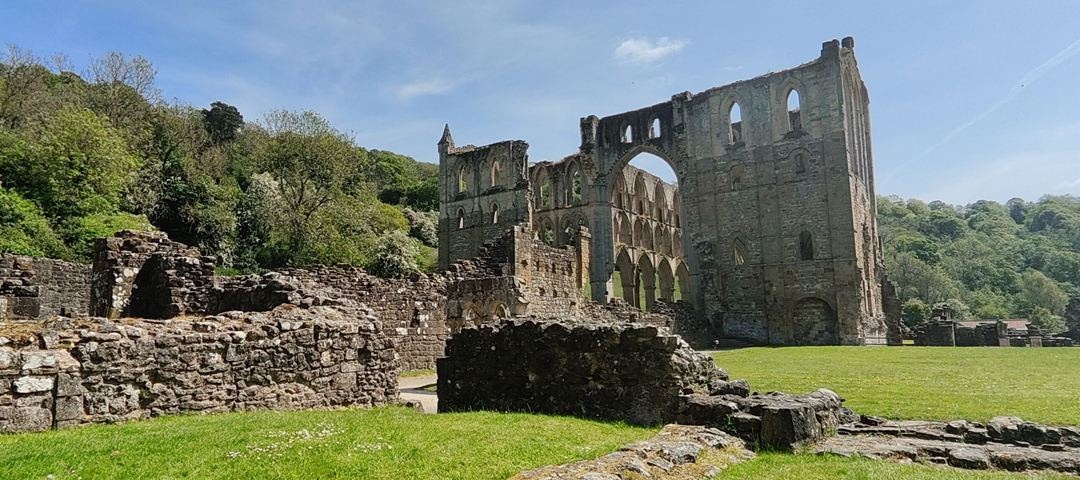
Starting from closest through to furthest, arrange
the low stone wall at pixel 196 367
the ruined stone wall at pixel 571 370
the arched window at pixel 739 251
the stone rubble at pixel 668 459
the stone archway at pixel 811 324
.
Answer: the stone rubble at pixel 668 459 → the low stone wall at pixel 196 367 → the ruined stone wall at pixel 571 370 → the stone archway at pixel 811 324 → the arched window at pixel 739 251

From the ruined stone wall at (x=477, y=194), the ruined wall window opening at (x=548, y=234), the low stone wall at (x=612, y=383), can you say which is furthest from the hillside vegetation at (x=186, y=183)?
the low stone wall at (x=612, y=383)

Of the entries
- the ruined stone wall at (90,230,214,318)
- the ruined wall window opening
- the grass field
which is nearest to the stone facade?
the ruined wall window opening

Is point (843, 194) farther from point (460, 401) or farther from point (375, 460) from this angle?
point (375, 460)

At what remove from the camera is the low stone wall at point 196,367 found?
21.2ft

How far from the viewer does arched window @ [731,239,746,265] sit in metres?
37.2

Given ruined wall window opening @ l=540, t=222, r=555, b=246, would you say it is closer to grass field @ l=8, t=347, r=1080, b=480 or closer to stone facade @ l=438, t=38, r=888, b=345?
stone facade @ l=438, t=38, r=888, b=345

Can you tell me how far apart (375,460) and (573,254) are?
20.2 meters

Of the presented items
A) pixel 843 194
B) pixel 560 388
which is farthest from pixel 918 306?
pixel 560 388

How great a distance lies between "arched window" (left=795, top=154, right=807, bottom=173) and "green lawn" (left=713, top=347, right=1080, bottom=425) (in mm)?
17074

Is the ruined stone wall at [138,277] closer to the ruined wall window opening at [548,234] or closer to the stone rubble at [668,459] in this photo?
the stone rubble at [668,459]

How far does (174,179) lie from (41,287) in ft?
74.9

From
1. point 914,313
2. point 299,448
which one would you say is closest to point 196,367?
point 299,448

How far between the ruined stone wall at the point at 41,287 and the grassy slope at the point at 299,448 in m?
12.2

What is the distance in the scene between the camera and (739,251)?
3856cm
